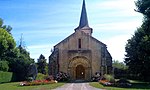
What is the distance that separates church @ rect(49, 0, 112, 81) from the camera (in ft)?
208

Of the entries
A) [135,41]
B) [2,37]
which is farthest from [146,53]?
[2,37]

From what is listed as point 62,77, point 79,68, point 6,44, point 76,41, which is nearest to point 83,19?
point 76,41

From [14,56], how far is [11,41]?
680 cm

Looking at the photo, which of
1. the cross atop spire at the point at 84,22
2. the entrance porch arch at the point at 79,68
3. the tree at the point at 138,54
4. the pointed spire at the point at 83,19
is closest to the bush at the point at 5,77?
the entrance porch arch at the point at 79,68

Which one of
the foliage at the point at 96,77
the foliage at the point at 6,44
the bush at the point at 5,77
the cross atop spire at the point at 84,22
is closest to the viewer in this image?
the bush at the point at 5,77

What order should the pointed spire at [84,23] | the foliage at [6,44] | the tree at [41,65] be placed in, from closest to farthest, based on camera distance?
the foliage at [6,44], the pointed spire at [84,23], the tree at [41,65]

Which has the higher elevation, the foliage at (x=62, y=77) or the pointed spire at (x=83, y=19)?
the pointed spire at (x=83, y=19)

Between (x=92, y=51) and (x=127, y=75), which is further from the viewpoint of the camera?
(x=127, y=75)

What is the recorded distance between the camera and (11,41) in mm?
64562

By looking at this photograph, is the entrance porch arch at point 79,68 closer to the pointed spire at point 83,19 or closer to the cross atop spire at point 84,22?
the cross atop spire at point 84,22

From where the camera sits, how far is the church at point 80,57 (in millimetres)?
63537

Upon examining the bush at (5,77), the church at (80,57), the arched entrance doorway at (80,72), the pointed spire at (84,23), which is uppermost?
the pointed spire at (84,23)

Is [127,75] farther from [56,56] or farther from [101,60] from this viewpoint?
[56,56]

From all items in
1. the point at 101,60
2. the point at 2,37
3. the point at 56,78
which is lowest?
the point at 56,78
